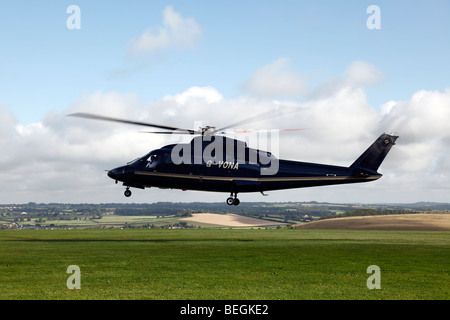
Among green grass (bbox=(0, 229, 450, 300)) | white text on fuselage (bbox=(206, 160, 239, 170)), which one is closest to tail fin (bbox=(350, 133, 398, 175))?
green grass (bbox=(0, 229, 450, 300))

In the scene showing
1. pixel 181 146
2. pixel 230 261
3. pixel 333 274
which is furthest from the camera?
pixel 181 146

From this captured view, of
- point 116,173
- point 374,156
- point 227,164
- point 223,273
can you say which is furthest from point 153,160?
point 374,156

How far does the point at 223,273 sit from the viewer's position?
31375 millimetres

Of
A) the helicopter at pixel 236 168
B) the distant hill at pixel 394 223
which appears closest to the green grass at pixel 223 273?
the helicopter at pixel 236 168

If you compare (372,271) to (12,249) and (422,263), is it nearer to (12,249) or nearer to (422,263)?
(422,263)

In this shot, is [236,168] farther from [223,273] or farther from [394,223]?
[394,223]

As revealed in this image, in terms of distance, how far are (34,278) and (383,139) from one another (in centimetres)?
2926

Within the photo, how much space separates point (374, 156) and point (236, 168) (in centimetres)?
1186

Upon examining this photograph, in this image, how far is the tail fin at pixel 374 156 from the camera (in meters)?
39.7

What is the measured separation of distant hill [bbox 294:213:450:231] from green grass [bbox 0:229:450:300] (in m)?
56.8

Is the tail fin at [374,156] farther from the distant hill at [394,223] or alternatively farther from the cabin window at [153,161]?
the distant hill at [394,223]

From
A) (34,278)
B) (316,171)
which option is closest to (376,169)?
(316,171)
